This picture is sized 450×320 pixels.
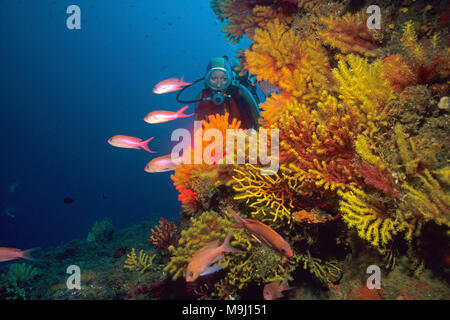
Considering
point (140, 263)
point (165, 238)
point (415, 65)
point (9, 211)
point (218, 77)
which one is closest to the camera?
point (415, 65)

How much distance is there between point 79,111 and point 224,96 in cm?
9293

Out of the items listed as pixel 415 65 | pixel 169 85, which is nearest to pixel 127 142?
pixel 169 85

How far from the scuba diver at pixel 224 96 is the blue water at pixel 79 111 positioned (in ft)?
148

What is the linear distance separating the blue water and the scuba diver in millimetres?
45185

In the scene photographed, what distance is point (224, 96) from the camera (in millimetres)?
6391

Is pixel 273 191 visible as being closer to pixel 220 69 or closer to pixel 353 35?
pixel 353 35

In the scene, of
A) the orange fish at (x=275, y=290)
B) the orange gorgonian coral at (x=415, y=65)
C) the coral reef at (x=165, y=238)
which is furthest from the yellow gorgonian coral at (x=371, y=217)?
the coral reef at (x=165, y=238)

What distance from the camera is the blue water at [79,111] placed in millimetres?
60500

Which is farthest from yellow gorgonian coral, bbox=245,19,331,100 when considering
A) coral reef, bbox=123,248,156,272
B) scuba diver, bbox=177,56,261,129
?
coral reef, bbox=123,248,156,272

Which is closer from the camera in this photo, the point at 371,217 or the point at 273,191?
the point at 371,217

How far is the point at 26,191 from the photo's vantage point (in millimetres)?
65250

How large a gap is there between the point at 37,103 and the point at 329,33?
300ft

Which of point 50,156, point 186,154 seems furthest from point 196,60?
point 186,154
